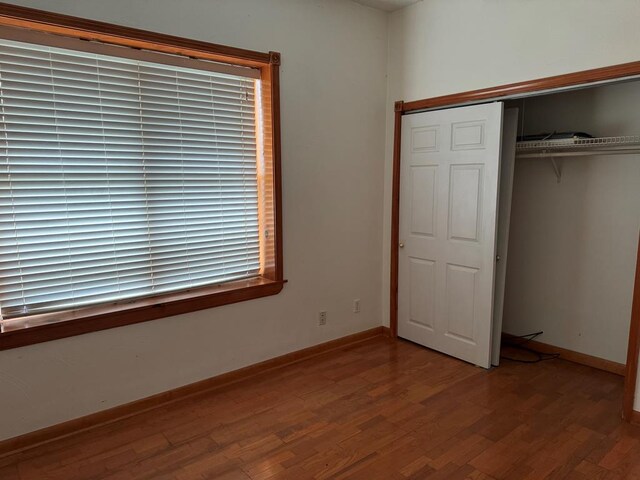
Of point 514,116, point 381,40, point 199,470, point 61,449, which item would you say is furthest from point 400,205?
point 61,449

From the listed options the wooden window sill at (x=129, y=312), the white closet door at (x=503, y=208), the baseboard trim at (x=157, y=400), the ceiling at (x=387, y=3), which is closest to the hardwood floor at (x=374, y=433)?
the baseboard trim at (x=157, y=400)

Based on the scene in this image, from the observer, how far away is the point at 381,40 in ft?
12.3

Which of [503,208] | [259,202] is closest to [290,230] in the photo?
[259,202]

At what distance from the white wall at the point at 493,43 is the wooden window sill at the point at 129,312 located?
1406 mm

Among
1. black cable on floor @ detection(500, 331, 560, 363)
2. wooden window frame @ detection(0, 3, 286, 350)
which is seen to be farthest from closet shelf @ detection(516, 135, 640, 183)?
wooden window frame @ detection(0, 3, 286, 350)

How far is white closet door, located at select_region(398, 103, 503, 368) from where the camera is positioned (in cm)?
323

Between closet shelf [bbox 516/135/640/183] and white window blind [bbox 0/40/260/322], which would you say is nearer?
white window blind [bbox 0/40/260/322]

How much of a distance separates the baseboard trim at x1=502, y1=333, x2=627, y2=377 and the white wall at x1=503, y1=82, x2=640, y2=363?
4cm

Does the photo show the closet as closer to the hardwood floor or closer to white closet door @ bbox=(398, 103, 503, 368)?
white closet door @ bbox=(398, 103, 503, 368)

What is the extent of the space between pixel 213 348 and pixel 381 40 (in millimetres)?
2801

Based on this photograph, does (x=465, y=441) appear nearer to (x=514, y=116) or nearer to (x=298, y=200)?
(x=298, y=200)

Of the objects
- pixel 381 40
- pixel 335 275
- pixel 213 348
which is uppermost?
pixel 381 40

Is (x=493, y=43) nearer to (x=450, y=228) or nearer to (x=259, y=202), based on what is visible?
(x=450, y=228)

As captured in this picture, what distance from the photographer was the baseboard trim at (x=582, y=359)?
3256 millimetres
